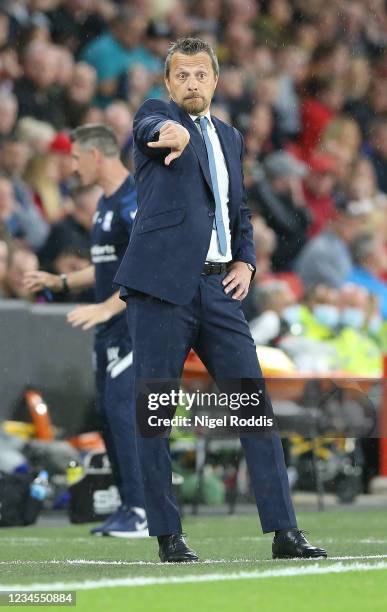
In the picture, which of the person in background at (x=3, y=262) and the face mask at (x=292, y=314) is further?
the face mask at (x=292, y=314)

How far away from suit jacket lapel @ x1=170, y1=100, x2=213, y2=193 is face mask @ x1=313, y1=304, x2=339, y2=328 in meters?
7.11

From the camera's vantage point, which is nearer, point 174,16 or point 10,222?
point 10,222

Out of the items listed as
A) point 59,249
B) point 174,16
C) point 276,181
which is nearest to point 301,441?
point 59,249

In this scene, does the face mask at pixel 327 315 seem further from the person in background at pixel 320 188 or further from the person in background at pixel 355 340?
the person in background at pixel 320 188

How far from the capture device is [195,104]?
5789mm

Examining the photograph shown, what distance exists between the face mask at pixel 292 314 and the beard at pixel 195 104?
651cm

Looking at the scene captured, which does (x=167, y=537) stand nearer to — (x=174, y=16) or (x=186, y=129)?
(x=186, y=129)

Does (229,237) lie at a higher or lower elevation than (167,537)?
higher

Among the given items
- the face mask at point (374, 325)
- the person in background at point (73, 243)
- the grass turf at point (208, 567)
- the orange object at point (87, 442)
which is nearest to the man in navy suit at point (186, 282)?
the grass turf at point (208, 567)

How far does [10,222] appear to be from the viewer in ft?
38.8

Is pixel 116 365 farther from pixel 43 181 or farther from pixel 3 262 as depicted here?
pixel 43 181

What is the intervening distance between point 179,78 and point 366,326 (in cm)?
802

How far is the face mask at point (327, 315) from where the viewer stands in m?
13.0

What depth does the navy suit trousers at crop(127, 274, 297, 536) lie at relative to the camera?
572 centimetres
